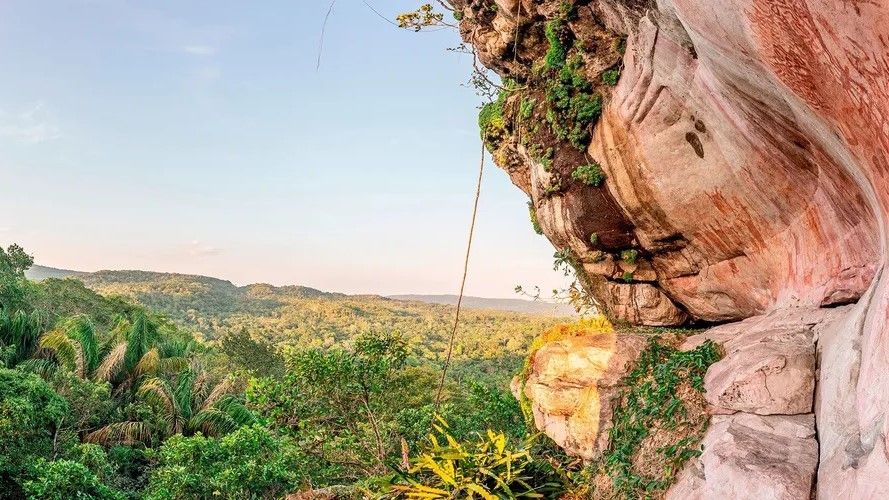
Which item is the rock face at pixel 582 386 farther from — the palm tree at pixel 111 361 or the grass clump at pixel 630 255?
the palm tree at pixel 111 361

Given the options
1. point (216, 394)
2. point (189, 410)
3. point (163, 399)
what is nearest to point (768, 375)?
point (163, 399)

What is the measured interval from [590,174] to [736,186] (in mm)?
2590

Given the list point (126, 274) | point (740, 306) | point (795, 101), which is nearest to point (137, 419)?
point (740, 306)

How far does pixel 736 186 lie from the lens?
23.4 ft

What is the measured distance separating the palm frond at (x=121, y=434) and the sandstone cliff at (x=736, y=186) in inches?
640

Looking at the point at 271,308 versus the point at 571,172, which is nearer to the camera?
the point at 571,172

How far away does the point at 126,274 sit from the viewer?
12175cm

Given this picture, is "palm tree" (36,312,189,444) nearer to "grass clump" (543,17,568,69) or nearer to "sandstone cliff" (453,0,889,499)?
"sandstone cliff" (453,0,889,499)

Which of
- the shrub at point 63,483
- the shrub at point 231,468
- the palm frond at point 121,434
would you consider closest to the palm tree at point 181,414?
the palm frond at point 121,434

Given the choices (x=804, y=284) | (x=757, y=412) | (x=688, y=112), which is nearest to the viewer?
(x=757, y=412)

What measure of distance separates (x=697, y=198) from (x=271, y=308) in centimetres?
10173

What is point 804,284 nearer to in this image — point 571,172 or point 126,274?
point 571,172

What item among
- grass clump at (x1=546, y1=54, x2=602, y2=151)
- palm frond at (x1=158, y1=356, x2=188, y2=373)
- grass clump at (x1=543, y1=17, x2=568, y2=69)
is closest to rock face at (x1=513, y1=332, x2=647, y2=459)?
grass clump at (x1=546, y1=54, x2=602, y2=151)

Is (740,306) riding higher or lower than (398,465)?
higher
